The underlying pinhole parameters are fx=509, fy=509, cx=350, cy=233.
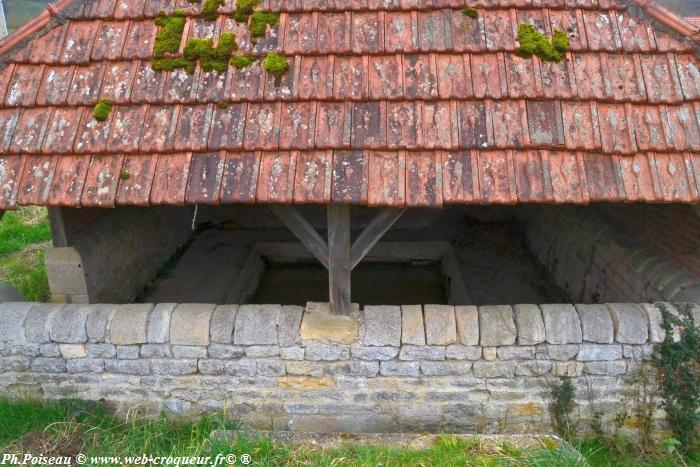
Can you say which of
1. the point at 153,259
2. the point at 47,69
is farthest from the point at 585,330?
the point at 153,259

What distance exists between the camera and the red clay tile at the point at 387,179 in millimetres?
3162

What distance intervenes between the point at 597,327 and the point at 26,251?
854 cm

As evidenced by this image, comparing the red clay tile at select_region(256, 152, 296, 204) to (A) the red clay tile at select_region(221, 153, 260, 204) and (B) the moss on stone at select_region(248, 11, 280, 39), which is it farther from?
(B) the moss on stone at select_region(248, 11, 280, 39)

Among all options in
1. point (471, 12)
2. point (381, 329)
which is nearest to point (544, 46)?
point (471, 12)

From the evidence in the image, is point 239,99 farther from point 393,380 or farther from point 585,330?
point 585,330

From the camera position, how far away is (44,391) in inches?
160

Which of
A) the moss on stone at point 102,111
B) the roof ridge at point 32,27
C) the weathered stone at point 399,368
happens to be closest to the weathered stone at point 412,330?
the weathered stone at point 399,368

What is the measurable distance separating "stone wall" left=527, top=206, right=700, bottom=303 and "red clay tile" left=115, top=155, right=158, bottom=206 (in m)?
3.96

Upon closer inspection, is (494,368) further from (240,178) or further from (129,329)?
(129,329)

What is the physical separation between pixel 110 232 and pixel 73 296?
900 millimetres

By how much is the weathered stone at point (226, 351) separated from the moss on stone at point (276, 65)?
79.6 inches

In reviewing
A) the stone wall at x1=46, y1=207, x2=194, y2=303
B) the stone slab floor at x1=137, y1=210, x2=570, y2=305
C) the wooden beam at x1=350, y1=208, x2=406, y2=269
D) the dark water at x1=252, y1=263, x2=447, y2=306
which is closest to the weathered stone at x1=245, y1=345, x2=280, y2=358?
the wooden beam at x1=350, y1=208, x2=406, y2=269

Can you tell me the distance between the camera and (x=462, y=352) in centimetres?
376

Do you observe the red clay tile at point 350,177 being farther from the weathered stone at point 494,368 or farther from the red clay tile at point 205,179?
the weathered stone at point 494,368
